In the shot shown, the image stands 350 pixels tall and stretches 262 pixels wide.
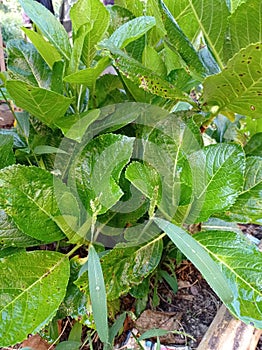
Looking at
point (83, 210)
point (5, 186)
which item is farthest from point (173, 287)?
point (5, 186)

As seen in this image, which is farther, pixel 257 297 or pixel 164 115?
pixel 164 115

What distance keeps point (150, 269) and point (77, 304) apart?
0.35ft

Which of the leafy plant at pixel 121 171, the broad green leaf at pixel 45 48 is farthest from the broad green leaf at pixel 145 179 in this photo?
the broad green leaf at pixel 45 48

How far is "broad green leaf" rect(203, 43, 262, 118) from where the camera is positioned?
0.35 m

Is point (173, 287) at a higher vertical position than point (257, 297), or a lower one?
lower

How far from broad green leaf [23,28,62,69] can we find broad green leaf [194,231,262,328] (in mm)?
327

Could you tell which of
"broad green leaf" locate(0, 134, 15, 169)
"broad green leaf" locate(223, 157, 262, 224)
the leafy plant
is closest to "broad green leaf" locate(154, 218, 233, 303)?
the leafy plant

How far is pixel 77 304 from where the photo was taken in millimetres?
434

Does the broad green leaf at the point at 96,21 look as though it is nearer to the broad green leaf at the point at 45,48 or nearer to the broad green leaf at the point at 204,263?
the broad green leaf at the point at 45,48

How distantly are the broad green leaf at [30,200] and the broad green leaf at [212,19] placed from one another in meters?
0.27

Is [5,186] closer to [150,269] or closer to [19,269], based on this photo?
[19,269]

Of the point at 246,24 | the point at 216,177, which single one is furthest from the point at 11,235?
the point at 246,24

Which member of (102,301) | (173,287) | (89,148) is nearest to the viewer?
(102,301)

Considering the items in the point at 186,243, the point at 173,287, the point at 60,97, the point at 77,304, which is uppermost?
the point at 60,97
